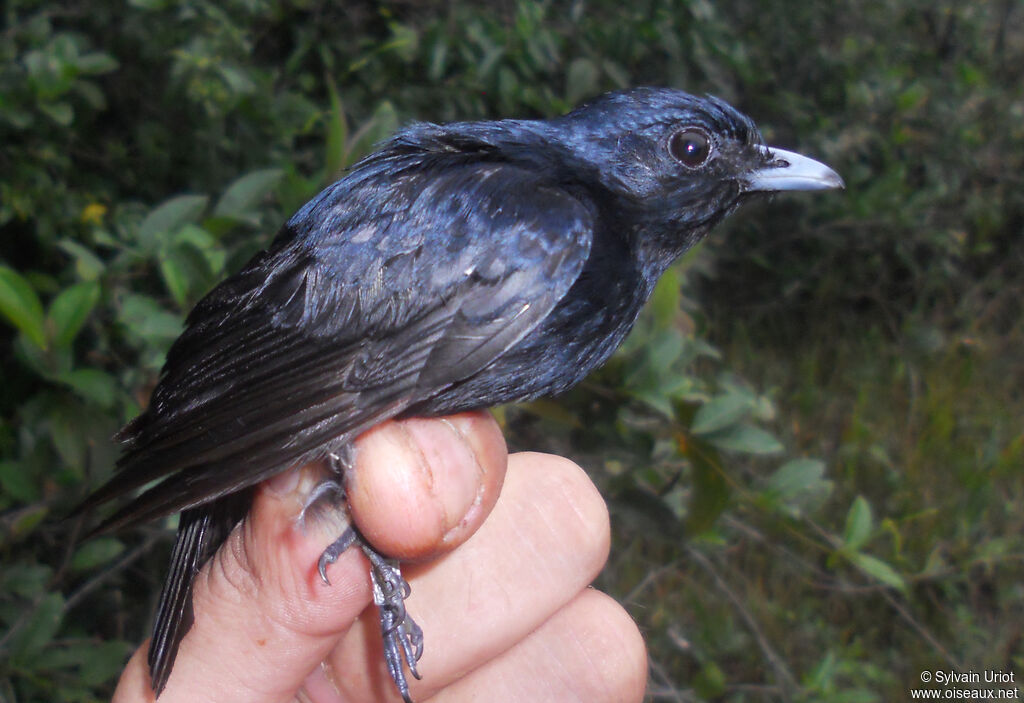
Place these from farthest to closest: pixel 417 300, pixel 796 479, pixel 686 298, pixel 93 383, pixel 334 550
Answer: pixel 686 298, pixel 796 479, pixel 93 383, pixel 334 550, pixel 417 300

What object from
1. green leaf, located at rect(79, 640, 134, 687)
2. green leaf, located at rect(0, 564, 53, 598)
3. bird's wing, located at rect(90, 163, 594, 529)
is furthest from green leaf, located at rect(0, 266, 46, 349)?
green leaf, located at rect(79, 640, 134, 687)

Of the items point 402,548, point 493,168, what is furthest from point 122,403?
point 493,168

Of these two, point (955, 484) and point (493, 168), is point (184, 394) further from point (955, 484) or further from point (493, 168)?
point (955, 484)

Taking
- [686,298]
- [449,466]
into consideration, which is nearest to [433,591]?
[449,466]

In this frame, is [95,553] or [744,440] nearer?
[744,440]

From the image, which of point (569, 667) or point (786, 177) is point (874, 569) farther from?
point (786, 177)

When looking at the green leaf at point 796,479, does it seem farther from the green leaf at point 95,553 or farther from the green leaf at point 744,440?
the green leaf at point 95,553

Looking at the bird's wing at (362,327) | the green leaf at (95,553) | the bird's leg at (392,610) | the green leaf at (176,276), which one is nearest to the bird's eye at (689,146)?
the bird's wing at (362,327)
